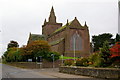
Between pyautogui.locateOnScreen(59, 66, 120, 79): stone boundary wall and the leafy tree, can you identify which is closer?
pyautogui.locateOnScreen(59, 66, 120, 79): stone boundary wall

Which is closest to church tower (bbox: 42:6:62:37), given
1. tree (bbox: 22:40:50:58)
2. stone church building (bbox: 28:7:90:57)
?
stone church building (bbox: 28:7:90:57)

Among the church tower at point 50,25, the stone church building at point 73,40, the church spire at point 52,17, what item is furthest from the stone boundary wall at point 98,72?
the church spire at point 52,17

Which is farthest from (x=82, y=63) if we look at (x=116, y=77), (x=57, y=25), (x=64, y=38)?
(x=57, y=25)

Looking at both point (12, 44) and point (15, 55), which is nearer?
point (15, 55)

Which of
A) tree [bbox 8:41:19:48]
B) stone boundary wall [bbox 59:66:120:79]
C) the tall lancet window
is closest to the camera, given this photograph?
stone boundary wall [bbox 59:66:120:79]

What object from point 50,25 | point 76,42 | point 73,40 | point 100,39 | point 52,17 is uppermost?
point 52,17

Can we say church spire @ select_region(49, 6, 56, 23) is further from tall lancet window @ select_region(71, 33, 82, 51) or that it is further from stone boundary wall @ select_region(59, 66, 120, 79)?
stone boundary wall @ select_region(59, 66, 120, 79)

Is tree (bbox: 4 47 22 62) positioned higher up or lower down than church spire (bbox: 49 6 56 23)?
lower down

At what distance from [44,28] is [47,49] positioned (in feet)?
162

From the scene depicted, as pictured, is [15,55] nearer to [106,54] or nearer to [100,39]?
[100,39]

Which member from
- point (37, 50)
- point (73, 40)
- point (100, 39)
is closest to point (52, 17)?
point (73, 40)

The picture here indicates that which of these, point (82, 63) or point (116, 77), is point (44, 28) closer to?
point (82, 63)

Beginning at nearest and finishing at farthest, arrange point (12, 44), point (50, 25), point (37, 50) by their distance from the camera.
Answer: point (37, 50)
point (50, 25)
point (12, 44)

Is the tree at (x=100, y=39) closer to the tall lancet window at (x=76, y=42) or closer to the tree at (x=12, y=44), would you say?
the tall lancet window at (x=76, y=42)
